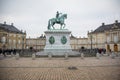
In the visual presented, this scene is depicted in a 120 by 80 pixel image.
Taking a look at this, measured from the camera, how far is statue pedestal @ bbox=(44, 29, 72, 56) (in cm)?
3300

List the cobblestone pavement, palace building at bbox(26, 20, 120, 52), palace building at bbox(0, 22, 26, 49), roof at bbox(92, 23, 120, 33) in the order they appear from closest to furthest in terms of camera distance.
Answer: the cobblestone pavement → palace building at bbox(0, 22, 26, 49) → palace building at bbox(26, 20, 120, 52) → roof at bbox(92, 23, 120, 33)

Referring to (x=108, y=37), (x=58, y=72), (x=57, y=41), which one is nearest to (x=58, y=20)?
(x=57, y=41)

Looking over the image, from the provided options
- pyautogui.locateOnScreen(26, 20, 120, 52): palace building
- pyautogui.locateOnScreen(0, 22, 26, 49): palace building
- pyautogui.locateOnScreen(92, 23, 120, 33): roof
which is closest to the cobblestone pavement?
pyautogui.locateOnScreen(26, 20, 120, 52): palace building

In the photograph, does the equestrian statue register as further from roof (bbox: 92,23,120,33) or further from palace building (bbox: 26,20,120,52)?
roof (bbox: 92,23,120,33)

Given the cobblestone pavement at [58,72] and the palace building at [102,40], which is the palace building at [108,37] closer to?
the palace building at [102,40]

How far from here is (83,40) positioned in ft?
314

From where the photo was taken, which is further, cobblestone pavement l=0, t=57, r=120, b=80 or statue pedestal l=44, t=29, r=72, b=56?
statue pedestal l=44, t=29, r=72, b=56

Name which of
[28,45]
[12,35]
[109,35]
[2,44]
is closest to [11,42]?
[12,35]

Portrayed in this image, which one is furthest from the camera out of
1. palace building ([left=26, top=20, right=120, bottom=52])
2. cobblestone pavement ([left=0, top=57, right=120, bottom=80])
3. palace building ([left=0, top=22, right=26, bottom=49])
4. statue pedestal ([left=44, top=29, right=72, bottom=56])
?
palace building ([left=26, top=20, right=120, bottom=52])

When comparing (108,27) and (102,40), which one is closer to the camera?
(108,27)

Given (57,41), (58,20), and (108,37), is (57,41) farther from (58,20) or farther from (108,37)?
(108,37)

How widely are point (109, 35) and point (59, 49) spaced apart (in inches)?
1916

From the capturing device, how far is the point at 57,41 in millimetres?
33719

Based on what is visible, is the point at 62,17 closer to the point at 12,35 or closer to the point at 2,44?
the point at 2,44
